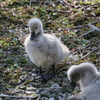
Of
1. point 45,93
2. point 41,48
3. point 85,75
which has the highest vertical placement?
point 41,48

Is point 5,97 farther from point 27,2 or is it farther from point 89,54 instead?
point 27,2

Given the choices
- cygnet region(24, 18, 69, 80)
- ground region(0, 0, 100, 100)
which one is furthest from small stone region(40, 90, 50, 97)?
cygnet region(24, 18, 69, 80)

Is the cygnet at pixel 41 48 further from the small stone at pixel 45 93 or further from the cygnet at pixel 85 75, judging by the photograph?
the cygnet at pixel 85 75

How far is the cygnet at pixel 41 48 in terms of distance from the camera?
17.4ft

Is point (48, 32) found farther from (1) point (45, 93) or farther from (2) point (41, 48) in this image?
(1) point (45, 93)

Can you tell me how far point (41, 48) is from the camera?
528 centimetres

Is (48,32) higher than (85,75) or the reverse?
higher

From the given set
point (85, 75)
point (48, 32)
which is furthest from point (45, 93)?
point (48, 32)

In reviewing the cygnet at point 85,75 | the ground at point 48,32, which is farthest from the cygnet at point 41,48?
the cygnet at point 85,75

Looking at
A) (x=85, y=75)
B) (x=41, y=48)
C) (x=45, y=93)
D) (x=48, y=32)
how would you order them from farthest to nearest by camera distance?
1. (x=48, y=32)
2. (x=41, y=48)
3. (x=45, y=93)
4. (x=85, y=75)

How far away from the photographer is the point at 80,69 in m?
4.75

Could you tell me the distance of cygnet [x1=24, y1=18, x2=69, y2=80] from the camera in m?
5.29

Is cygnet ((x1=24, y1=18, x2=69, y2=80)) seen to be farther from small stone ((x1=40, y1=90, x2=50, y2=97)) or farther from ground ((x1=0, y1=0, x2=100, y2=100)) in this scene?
small stone ((x1=40, y1=90, x2=50, y2=97))

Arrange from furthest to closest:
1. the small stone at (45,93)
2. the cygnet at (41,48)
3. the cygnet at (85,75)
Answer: the cygnet at (41,48), the small stone at (45,93), the cygnet at (85,75)
